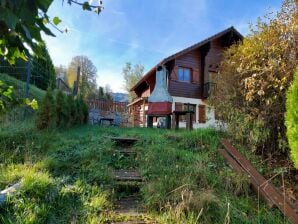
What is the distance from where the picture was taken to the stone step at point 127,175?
13.8 feet

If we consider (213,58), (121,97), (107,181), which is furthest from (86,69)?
(107,181)

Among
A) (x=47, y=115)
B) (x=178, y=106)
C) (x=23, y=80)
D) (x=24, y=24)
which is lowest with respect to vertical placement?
(x=47, y=115)

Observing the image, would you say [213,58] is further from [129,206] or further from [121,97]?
[121,97]

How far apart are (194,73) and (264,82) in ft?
40.3

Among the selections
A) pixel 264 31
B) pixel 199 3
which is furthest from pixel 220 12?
pixel 264 31

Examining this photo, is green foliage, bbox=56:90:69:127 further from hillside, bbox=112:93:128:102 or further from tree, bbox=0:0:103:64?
hillside, bbox=112:93:128:102

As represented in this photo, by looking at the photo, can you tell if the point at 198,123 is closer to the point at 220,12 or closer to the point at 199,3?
the point at 220,12

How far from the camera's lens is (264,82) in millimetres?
5078

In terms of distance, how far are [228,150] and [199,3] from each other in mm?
5641

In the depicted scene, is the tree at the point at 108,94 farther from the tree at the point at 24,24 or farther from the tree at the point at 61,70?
the tree at the point at 24,24

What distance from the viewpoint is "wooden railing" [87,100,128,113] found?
1480cm

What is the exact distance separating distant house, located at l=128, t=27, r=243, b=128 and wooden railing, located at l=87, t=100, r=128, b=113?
1.01m

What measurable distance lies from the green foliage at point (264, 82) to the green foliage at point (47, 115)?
13.3 feet

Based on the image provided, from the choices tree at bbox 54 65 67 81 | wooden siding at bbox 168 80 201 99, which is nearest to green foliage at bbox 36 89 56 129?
wooden siding at bbox 168 80 201 99
